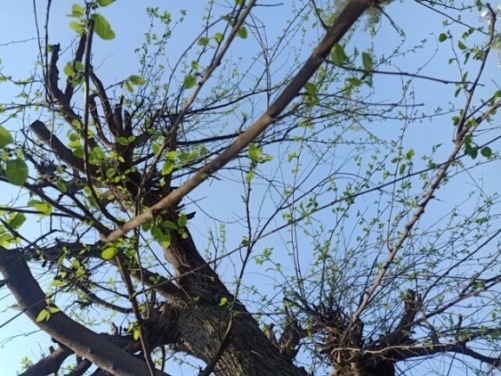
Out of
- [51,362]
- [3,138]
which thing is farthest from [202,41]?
[51,362]

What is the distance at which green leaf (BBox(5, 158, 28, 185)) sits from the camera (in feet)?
4.20

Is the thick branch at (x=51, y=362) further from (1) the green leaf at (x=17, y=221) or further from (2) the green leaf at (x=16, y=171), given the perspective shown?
(2) the green leaf at (x=16, y=171)

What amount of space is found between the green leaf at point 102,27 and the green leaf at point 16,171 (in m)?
0.35

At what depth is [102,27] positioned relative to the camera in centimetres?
133

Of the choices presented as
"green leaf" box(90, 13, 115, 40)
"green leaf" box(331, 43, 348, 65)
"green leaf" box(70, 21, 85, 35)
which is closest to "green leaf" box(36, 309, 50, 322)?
"green leaf" box(70, 21, 85, 35)

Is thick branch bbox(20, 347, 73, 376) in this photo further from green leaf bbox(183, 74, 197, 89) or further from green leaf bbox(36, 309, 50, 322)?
green leaf bbox(183, 74, 197, 89)

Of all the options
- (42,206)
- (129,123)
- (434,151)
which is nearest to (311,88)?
(42,206)

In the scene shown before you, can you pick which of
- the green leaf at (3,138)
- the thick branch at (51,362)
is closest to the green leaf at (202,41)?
the green leaf at (3,138)

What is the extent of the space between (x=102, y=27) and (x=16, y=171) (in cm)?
38

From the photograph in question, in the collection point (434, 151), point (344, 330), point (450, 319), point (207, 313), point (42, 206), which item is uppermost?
point (434, 151)

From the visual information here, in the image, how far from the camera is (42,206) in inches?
71.7

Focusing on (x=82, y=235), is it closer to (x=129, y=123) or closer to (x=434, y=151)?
(x=129, y=123)

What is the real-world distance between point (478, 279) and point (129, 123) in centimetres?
220

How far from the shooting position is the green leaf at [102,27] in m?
1.32
